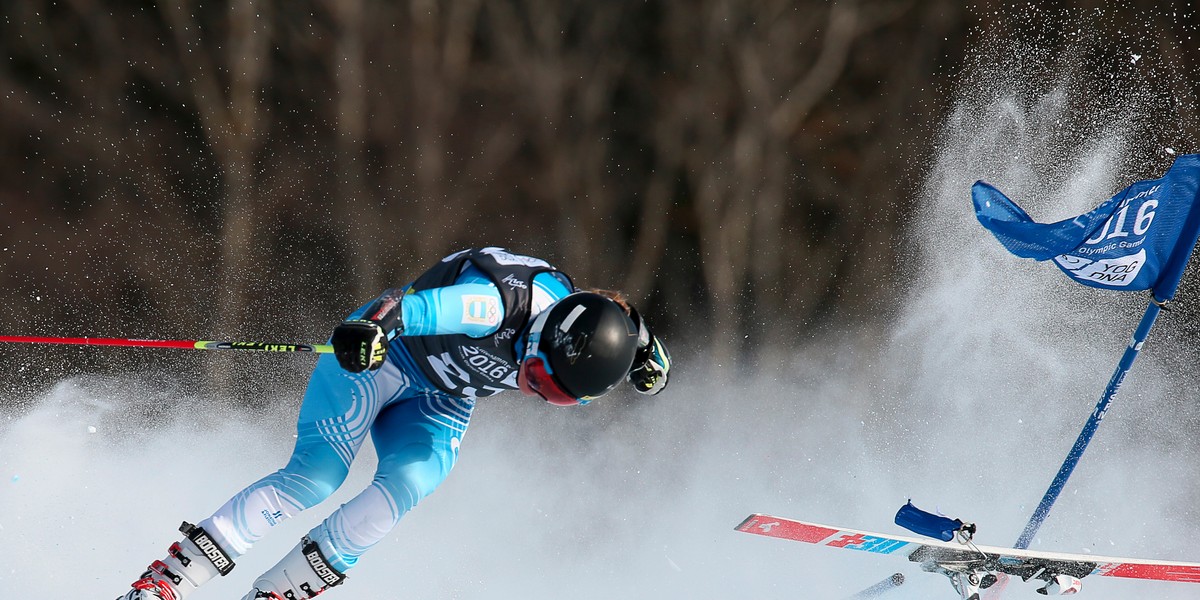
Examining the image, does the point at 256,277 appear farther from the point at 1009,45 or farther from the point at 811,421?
the point at 1009,45

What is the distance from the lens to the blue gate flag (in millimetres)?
3100

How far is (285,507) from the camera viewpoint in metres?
2.57

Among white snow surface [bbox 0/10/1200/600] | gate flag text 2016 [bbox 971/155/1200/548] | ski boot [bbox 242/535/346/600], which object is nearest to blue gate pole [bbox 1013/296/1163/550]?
gate flag text 2016 [bbox 971/155/1200/548]

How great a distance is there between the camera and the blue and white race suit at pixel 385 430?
246 centimetres

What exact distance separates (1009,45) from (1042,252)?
479cm

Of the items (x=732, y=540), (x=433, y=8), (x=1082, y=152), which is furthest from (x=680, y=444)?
(x=433, y=8)

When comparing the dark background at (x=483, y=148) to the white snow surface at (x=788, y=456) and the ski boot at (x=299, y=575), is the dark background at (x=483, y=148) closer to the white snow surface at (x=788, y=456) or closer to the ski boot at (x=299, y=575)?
the white snow surface at (x=788, y=456)

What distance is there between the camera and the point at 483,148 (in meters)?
8.40

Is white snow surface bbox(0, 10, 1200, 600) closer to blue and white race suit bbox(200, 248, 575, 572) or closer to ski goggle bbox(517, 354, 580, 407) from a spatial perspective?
blue and white race suit bbox(200, 248, 575, 572)

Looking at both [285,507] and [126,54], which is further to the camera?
[126,54]

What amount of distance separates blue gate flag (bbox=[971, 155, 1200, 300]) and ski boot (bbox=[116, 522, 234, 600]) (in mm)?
2578

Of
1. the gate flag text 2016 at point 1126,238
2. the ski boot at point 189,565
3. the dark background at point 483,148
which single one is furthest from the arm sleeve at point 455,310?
the dark background at point 483,148

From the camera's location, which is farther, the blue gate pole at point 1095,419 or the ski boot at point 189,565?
the blue gate pole at point 1095,419

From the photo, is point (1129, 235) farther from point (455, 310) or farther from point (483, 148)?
point (483, 148)
